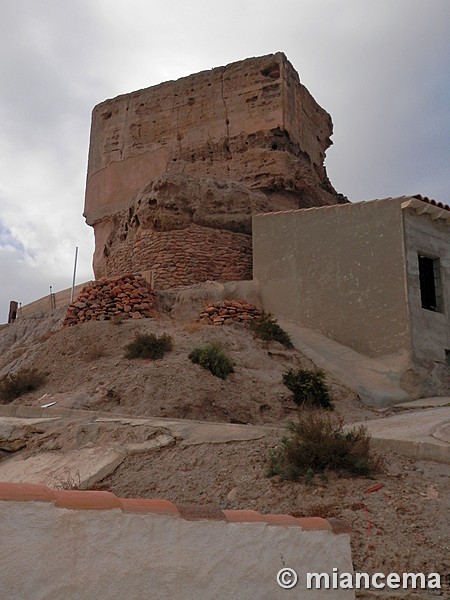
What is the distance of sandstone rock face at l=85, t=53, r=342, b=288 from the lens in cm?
1880

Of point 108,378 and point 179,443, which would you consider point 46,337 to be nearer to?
point 108,378

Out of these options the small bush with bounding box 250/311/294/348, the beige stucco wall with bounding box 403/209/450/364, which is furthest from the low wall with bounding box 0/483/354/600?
the beige stucco wall with bounding box 403/209/450/364

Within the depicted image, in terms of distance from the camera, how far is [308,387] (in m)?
12.5

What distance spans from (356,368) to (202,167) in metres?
11.9

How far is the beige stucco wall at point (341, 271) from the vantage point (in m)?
14.5

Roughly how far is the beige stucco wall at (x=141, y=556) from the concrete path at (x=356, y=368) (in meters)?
9.19

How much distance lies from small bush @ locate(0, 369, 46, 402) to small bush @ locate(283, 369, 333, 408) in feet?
17.2

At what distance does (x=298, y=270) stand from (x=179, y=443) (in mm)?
9384

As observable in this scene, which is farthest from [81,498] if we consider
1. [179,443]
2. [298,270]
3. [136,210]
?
[136,210]

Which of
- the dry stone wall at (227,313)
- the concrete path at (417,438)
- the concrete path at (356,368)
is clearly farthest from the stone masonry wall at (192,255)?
the concrete path at (417,438)

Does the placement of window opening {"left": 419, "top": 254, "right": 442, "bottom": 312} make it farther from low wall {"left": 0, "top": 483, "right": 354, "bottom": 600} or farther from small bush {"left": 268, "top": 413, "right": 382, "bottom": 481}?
low wall {"left": 0, "top": 483, "right": 354, "bottom": 600}

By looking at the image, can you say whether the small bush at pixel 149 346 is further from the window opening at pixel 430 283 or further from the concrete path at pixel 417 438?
the window opening at pixel 430 283

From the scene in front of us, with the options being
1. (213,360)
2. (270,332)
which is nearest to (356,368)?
(270,332)

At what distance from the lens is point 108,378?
1251cm
